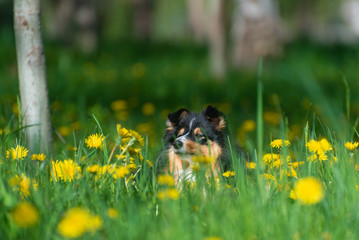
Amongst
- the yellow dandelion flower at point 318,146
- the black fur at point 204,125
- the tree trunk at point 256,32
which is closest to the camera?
the yellow dandelion flower at point 318,146

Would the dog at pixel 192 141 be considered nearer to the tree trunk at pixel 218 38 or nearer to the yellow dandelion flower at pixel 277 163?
the yellow dandelion flower at pixel 277 163

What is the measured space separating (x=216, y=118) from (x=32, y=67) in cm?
129

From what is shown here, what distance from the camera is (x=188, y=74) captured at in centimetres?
945

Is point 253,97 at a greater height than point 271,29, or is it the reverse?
point 271,29

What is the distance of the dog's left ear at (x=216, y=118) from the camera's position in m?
3.44

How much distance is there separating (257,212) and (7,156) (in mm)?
1483

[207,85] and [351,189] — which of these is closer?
[351,189]

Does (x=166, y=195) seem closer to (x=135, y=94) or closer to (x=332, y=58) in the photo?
(x=135, y=94)

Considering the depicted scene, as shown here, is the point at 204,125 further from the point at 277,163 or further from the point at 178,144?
the point at 277,163

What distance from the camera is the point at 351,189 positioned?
246cm

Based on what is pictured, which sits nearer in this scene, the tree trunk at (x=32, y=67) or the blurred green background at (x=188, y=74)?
the tree trunk at (x=32, y=67)

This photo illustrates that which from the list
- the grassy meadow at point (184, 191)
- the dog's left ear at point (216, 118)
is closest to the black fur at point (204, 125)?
the dog's left ear at point (216, 118)

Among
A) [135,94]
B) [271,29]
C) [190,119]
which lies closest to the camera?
[190,119]

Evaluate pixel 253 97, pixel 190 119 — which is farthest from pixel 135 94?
pixel 190 119
